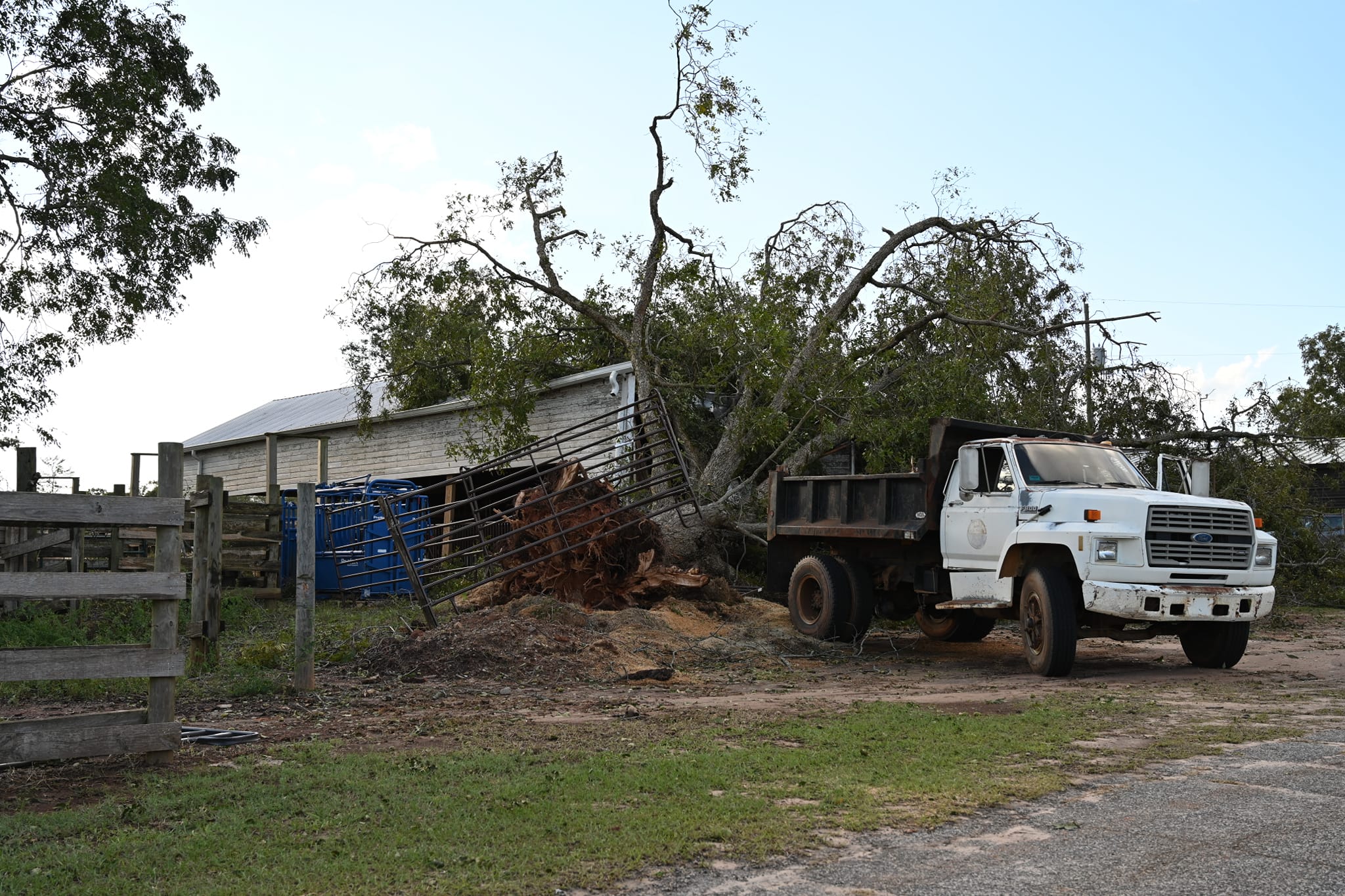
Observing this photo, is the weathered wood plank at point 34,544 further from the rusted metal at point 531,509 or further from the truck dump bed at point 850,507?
the truck dump bed at point 850,507

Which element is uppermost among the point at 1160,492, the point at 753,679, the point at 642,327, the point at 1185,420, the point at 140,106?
the point at 140,106

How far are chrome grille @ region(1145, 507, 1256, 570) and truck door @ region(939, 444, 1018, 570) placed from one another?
1.35 m

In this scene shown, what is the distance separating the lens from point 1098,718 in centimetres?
828

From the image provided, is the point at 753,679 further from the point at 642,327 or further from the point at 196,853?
the point at 642,327

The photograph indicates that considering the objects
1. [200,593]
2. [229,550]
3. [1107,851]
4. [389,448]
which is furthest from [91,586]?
[389,448]

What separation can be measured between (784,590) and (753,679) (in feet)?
14.4

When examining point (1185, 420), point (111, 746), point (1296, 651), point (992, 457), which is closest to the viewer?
point (111, 746)

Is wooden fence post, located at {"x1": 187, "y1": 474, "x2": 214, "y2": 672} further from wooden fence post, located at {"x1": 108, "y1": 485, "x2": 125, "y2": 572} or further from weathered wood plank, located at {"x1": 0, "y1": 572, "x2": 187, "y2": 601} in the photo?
wooden fence post, located at {"x1": 108, "y1": 485, "x2": 125, "y2": 572}

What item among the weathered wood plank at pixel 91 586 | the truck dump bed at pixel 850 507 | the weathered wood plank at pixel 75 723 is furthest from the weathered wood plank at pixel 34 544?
the truck dump bed at pixel 850 507

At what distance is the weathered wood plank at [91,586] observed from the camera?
5943 millimetres

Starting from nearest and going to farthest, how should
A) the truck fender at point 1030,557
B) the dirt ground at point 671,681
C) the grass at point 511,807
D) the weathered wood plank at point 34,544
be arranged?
1. the grass at point 511,807
2. the dirt ground at point 671,681
3. the truck fender at point 1030,557
4. the weathered wood plank at point 34,544

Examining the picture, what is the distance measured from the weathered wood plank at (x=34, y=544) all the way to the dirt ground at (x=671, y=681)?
5.22 m

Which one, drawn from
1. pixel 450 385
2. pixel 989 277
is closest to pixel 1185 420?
pixel 989 277

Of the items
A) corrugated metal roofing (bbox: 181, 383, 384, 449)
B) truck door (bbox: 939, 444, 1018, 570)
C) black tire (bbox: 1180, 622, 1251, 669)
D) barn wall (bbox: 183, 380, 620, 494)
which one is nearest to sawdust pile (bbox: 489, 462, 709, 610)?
truck door (bbox: 939, 444, 1018, 570)
